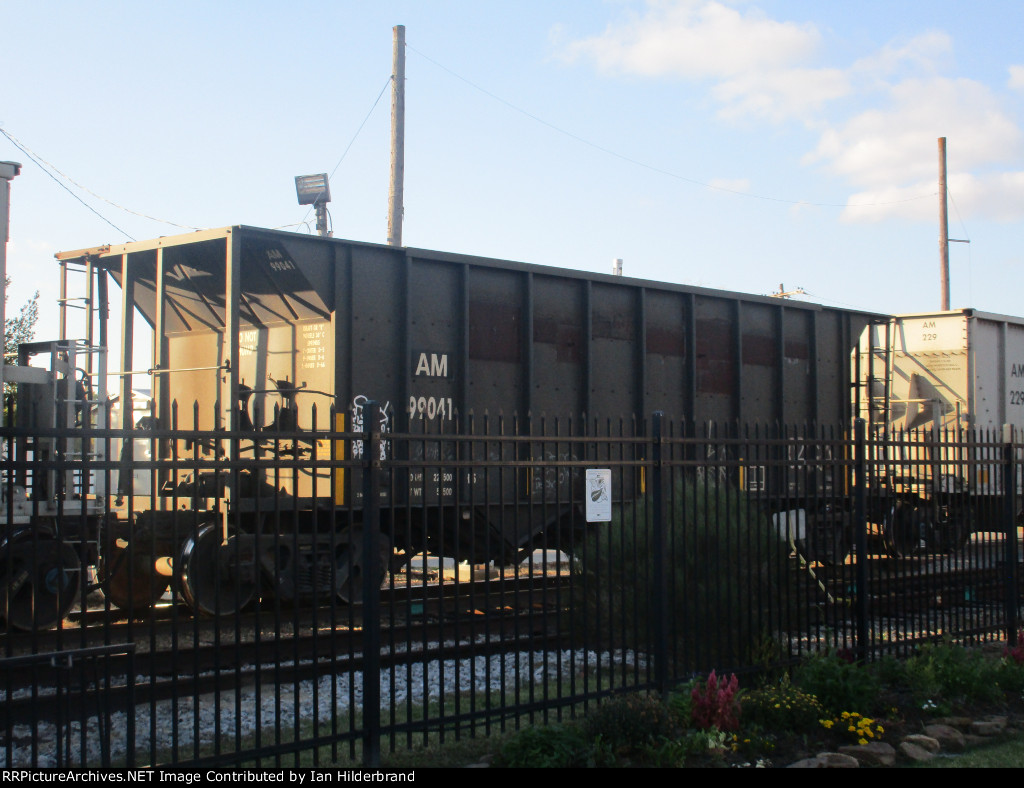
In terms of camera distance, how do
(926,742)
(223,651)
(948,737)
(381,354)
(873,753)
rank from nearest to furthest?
(873,753) < (926,742) < (948,737) < (223,651) < (381,354)

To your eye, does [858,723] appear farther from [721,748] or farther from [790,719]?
[721,748]

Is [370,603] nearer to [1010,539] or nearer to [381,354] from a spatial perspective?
[381,354]

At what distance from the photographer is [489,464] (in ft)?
18.5

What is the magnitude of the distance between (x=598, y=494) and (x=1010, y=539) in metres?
4.87

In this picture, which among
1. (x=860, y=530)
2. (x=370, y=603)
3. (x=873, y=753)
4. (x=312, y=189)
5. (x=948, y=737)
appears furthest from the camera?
(x=312, y=189)

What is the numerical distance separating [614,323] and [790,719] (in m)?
6.24

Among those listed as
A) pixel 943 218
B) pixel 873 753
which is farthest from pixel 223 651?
pixel 943 218

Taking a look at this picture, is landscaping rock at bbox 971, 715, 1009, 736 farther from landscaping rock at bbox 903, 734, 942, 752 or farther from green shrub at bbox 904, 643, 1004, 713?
landscaping rock at bbox 903, 734, 942, 752

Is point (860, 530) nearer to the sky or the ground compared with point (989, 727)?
nearer to the sky

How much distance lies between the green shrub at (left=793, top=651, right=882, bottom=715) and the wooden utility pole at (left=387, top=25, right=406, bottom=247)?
13.3 meters

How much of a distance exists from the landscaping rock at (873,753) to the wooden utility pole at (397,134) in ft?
46.4

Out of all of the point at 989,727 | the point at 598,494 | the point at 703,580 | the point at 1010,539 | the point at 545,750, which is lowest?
the point at 989,727

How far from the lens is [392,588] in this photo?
6.25 m

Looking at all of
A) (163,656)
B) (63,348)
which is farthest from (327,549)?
(63,348)
